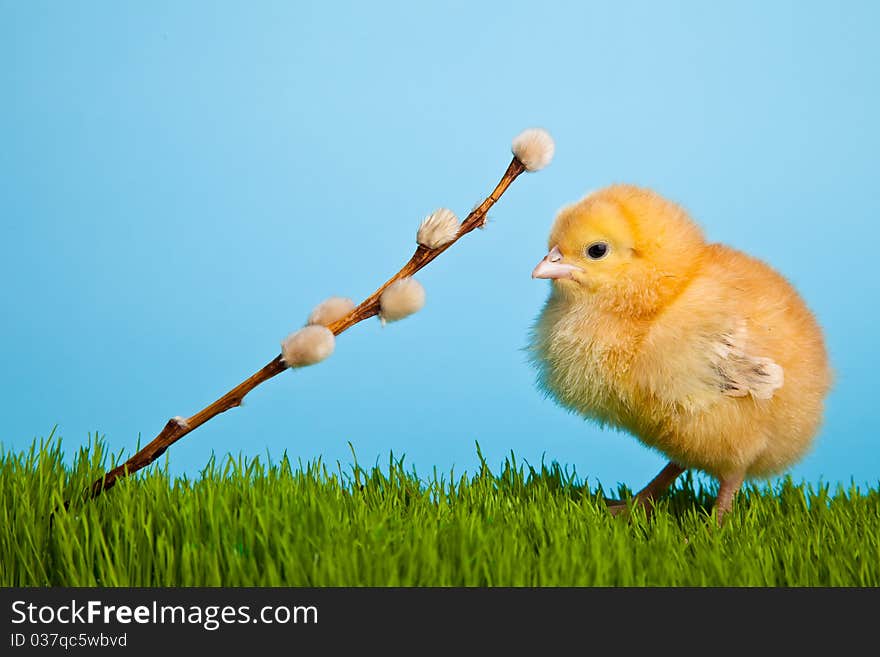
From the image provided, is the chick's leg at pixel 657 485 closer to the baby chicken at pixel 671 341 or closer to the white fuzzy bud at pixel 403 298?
the baby chicken at pixel 671 341

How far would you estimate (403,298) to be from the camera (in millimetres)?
1757

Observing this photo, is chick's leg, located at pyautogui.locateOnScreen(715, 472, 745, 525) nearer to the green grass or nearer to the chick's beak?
the green grass

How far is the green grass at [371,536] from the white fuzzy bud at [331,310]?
0.36 m

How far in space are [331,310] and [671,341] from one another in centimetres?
69

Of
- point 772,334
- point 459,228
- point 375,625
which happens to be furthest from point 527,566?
point 772,334

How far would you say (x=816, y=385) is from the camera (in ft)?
7.27

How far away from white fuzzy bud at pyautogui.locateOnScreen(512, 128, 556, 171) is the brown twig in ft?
0.08

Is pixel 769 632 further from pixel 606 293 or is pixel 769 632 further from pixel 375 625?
pixel 606 293

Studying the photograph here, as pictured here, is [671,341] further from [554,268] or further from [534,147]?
[534,147]

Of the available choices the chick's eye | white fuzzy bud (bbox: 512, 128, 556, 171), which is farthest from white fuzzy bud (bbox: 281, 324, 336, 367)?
the chick's eye

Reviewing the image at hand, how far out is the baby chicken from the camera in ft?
6.74

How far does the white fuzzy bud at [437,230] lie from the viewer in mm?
1812

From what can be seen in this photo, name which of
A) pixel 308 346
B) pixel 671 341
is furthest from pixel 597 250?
pixel 308 346

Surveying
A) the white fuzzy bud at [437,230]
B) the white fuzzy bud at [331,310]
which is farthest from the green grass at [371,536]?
the white fuzzy bud at [437,230]
